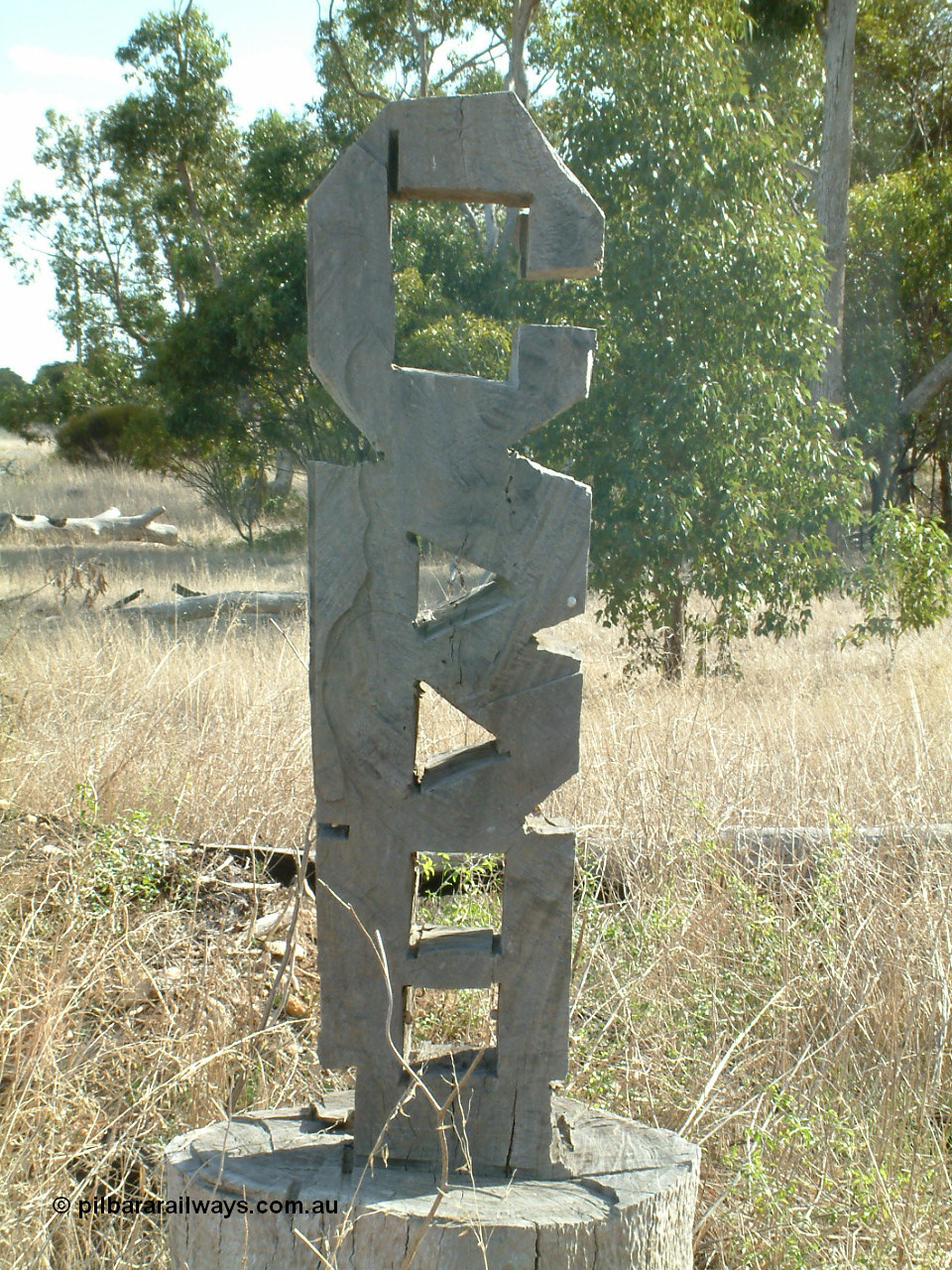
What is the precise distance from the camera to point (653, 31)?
6.50 meters

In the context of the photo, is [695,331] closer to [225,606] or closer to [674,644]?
[674,644]

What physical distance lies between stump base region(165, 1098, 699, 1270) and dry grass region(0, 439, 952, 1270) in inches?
13.1

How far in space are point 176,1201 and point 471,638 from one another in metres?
1.11

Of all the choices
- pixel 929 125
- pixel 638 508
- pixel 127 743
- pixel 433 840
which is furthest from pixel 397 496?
pixel 929 125

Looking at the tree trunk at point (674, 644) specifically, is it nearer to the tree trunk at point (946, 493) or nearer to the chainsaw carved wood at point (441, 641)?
the chainsaw carved wood at point (441, 641)

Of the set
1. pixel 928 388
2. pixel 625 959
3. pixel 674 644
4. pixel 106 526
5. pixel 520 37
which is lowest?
pixel 625 959

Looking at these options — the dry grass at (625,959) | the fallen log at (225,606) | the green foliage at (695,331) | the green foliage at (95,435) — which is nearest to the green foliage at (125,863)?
the dry grass at (625,959)

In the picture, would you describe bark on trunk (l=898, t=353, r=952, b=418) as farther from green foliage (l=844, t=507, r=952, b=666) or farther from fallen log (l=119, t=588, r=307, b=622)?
fallen log (l=119, t=588, r=307, b=622)

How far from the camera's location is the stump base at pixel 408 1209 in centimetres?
167

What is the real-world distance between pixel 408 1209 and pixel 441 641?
950mm

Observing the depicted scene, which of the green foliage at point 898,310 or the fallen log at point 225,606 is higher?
the green foliage at point 898,310

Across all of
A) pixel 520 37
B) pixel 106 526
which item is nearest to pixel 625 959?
pixel 520 37

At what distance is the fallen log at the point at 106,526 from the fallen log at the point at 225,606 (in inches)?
284

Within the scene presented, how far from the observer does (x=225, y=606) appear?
30.9 feet
